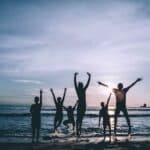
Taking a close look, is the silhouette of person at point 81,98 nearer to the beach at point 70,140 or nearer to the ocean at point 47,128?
the beach at point 70,140

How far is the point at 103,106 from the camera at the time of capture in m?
18.4

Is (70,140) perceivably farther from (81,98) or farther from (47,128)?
(47,128)

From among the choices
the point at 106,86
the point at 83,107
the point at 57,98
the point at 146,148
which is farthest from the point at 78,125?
the point at 146,148

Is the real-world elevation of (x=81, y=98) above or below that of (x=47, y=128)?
above

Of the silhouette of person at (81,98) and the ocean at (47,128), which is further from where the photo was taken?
the ocean at (47,128)

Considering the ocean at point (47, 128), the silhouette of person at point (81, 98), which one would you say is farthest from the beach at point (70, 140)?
the silhouette of person at point (81, 98)

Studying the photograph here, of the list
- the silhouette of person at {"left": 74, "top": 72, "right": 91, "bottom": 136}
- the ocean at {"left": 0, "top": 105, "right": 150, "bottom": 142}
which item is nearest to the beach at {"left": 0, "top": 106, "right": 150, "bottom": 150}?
the ocean at {"left": 0, "top": 105, "right": 150, "bottom": 142}

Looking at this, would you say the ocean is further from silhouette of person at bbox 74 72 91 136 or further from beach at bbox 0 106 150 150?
silhouette of person at bbox 74 72 91 136

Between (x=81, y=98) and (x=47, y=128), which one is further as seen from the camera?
(x=47, y=128)

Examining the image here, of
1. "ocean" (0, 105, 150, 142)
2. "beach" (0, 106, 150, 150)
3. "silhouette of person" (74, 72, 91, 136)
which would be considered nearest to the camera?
"beach" (0, 106, 150, 150)

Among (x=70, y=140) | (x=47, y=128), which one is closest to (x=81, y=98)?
(x=70, y=140)

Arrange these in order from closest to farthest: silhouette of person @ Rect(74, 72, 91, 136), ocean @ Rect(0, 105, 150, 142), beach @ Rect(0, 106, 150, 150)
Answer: beach @ Rect(0, 106, 150, 150), silhouette of person @ Rect(74, 72, 91, 136), ocean @ Rect(0, 105, 150, 142)

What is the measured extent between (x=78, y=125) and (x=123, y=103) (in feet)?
7.71

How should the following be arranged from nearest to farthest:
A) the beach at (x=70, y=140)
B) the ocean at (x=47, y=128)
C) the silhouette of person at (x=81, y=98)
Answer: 1. the beach at (x=70, y=140)
2. the silhouette of person at (x=81, y=98)
3. the ocean at (x=47, y=128)
